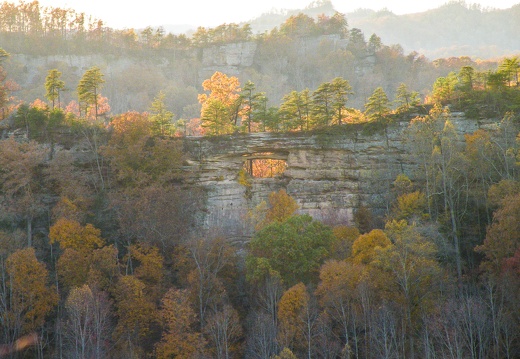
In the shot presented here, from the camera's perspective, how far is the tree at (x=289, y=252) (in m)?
35.4

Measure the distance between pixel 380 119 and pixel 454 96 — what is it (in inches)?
272

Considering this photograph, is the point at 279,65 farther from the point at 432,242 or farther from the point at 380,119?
the point at 432,242

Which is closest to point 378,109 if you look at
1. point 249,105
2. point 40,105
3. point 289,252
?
point 249,105

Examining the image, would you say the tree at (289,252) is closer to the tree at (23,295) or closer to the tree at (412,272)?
the tree at (412,272)

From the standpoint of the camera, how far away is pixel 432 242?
3481cm

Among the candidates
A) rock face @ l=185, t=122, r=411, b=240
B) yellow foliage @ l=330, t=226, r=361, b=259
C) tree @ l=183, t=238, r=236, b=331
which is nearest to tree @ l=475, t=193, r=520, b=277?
yellow foliage @ l=330, t=226, r=361, b=259

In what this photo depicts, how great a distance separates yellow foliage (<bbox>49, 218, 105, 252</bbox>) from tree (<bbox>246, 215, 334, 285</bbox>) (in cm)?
1061

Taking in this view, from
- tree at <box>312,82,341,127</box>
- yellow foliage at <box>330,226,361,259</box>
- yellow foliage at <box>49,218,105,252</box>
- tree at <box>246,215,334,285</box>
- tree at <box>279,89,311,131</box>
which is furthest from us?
tree at <box>279,89,311,131</box>

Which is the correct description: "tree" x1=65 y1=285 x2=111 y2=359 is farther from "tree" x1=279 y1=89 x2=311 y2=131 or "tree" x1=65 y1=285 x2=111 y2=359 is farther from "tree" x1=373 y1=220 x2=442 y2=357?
"tree" x1=279 y1=89 x2=311 y2=131

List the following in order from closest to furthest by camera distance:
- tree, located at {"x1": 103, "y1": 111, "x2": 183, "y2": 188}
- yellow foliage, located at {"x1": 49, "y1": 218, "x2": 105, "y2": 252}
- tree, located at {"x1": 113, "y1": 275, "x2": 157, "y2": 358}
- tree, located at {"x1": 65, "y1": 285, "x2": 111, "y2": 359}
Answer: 1. tree, located at {"x1": 65, "y1": 285, "x2": 111, "y2": 359}
2. tree, located at {"x1": 113, "y1": 275, "x2": 157, "y2": 358}
3. yellow foliage, located at {"x1": 49, "y1": 218, "x2": 105, "y2": 252}
4. tree, located at {"x1": 103, "y1": 111, "x2": 183, "y2": 188}

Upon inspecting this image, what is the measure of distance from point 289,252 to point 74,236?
46.7ft

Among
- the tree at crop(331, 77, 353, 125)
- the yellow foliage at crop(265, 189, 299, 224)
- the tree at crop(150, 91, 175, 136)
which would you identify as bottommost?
the yellow foliage at crop(265, 189, 299, 224)

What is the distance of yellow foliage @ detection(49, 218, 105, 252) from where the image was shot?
38.7 m

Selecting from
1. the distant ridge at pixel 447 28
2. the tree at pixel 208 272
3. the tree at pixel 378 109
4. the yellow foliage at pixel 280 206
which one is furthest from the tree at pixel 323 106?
the distant ridge at pixel 447 28
